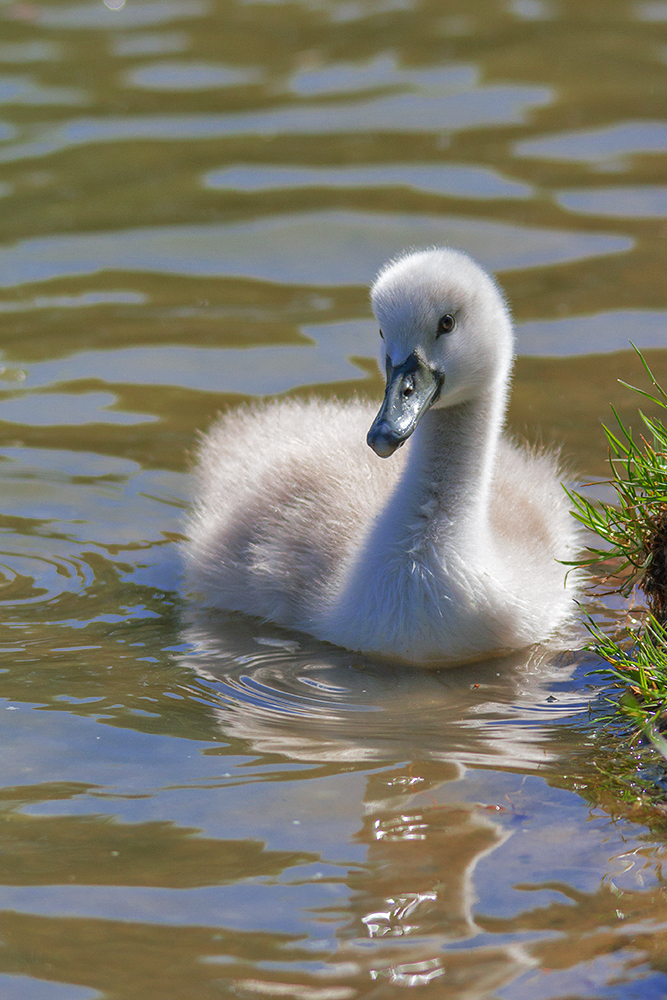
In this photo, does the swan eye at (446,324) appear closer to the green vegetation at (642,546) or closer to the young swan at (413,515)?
the young swan at (413,515)

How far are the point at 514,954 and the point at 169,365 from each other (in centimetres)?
405

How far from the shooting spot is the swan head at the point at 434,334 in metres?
4.18

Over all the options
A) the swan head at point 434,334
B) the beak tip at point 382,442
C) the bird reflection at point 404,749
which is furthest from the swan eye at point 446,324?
the bird reflection at point 404,749

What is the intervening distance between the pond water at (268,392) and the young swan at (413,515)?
0.13 meters

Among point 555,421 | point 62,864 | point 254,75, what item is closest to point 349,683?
point 62,864

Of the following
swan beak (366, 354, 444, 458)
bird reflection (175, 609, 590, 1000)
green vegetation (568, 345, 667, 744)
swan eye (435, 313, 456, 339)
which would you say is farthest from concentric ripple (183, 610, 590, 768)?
swan eye (435, 313, 456, 339)

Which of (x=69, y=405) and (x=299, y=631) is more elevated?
(x=69, y=405)

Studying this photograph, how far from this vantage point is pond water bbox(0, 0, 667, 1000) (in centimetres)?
291

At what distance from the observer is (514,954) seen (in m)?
2.79

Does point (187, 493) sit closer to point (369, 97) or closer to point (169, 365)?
point (169, 365)

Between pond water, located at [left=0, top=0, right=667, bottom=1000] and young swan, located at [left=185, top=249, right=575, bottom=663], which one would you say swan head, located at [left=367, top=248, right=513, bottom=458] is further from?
pond water, located at [left=0, top=0, right=667, bottom=1000]

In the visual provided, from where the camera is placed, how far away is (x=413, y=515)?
438cm

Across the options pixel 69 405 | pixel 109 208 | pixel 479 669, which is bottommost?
pixel 479 669

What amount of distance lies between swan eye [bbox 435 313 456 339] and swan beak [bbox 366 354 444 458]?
131 millimetres
